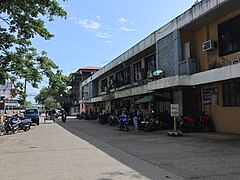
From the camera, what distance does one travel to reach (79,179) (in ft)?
19.8

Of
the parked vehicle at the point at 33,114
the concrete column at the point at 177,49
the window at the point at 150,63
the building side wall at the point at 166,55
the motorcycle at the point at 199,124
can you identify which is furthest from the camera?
the parked vehicle at the point at 33,114

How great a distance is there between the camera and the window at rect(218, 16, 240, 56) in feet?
44.0

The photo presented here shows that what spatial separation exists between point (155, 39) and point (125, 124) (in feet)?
20.0

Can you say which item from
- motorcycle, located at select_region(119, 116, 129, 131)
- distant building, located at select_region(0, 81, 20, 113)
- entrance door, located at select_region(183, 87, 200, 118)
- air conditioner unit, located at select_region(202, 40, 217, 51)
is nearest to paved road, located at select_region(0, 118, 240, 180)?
air conditioner unit, located at select_region(202, 40, 217, 51)

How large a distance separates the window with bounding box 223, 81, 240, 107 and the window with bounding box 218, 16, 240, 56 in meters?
1.66

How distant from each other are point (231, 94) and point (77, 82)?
5494 cm

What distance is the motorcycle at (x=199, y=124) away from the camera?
15.3 meters

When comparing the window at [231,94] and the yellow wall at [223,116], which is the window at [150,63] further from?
the window at [231,94]

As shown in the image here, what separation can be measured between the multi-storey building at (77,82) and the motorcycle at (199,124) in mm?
46497

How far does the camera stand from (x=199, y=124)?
15.6 m

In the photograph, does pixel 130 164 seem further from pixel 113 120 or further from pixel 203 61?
pixel 113 120

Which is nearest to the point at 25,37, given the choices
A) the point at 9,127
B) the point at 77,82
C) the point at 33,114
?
the point at 9,127

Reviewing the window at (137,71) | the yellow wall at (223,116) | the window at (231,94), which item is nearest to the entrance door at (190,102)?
the yellow wall at (223,116)

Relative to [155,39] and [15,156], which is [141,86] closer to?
[155,39]
